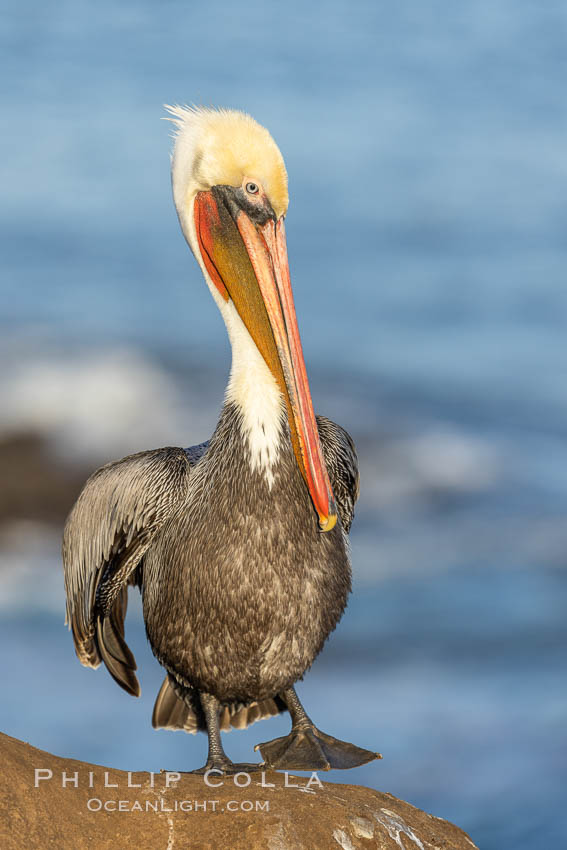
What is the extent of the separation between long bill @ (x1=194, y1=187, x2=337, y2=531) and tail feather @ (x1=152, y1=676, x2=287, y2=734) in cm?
141

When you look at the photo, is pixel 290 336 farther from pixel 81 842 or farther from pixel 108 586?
pixel 81 842

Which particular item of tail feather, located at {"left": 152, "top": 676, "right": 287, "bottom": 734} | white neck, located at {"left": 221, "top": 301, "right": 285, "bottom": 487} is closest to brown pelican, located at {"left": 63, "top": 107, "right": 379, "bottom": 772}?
white neck, located at {"left": 221, "top": 301, "right": 285, "bottom": 487}

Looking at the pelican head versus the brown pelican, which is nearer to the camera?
the brown pelican

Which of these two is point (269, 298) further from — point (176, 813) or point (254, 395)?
point (176, 813)

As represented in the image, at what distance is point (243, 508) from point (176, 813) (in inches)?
57.4

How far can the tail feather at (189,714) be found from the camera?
634cm

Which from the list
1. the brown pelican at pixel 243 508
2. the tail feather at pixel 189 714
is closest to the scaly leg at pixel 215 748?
the brown pelican at pixel 243 508

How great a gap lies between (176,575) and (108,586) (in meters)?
0.66

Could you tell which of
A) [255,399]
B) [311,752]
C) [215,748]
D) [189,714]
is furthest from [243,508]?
[189,714]

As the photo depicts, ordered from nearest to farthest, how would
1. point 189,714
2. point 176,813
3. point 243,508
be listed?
1. point 176,813
2. point 243,508
3. point 189,714

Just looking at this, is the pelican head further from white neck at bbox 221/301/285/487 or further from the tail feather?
the tail feather

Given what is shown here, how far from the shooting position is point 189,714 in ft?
21.0

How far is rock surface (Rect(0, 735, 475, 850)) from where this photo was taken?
178 inches

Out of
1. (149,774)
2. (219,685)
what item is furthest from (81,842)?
(219,685)
